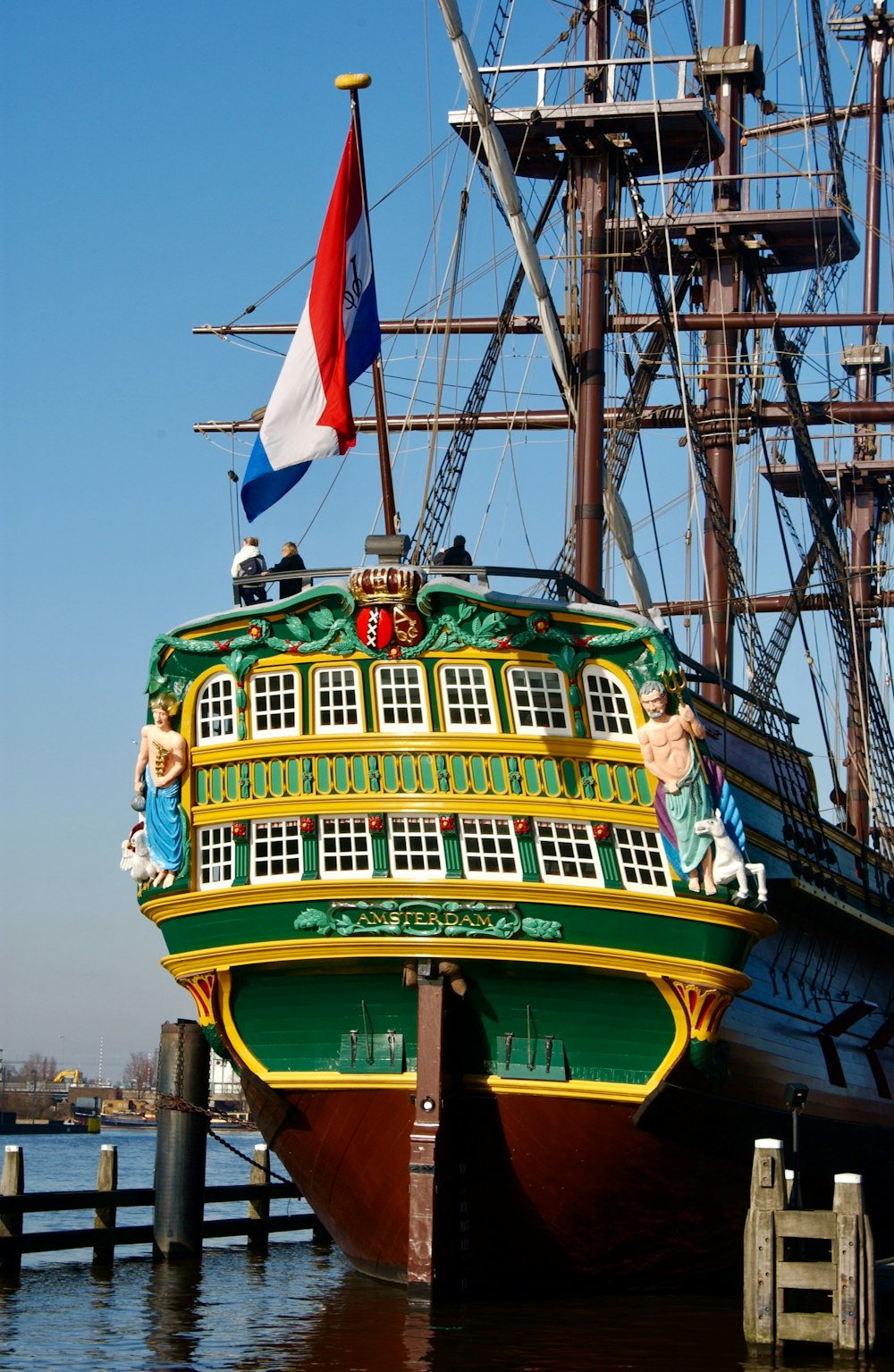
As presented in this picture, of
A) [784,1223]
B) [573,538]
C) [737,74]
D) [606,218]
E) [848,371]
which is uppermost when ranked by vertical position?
[737,74]

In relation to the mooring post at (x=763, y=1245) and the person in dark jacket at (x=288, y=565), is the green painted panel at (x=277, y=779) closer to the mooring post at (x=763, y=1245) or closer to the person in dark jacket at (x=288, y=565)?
the person in dark jacket at (x=288, y=565)

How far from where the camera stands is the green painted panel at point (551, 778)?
60.5 ft

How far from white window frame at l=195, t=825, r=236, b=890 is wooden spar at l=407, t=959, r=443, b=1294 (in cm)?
246

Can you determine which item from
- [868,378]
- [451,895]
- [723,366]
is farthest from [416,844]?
[868,378]

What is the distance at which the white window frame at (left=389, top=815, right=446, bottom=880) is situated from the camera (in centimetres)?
1856

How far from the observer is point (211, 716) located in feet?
64.0

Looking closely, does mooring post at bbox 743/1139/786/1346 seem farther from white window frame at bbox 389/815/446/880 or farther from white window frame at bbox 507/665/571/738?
white window frame at bbox 507/665/571/738

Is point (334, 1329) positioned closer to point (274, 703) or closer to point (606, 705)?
point (274, 703)

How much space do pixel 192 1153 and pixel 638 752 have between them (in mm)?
7408

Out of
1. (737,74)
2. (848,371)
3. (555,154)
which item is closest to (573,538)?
(555,154)

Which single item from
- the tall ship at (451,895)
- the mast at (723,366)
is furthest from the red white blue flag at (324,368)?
the mast at (723,366)

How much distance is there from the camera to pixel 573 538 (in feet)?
87.2

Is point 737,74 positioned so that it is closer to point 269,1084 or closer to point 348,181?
point 348,181

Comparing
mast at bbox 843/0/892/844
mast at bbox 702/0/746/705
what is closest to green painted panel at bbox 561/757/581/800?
mast at bbox 702/0/746/705
